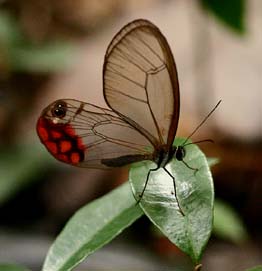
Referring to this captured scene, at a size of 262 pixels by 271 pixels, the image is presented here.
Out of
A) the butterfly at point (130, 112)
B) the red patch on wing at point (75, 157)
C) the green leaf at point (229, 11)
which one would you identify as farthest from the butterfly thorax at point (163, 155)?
the green leaf at point (229, 11)

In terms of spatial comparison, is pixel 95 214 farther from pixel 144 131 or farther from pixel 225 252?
pixel 225 252

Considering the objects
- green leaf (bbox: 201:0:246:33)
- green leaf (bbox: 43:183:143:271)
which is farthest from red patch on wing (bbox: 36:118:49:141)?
green leaf (bbox: 201:0:246:33)

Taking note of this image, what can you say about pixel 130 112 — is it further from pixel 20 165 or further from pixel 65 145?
pixel 20 165

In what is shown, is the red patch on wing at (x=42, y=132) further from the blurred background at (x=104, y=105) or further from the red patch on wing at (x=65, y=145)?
Result: the blurred background at (x=104, y=105)

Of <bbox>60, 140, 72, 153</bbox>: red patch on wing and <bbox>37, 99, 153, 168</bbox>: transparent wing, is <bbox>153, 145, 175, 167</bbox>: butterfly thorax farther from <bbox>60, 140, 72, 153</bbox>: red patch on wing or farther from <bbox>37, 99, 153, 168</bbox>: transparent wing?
<bbox>60, 140, 72, 153</bbox>: red patch on wing

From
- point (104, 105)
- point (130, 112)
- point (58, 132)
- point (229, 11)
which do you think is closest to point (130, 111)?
point (130, 112)

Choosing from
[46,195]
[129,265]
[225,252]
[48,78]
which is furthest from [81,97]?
[129,265]
